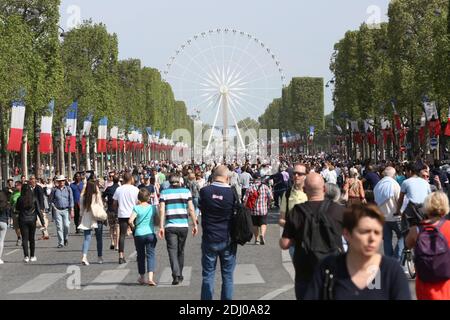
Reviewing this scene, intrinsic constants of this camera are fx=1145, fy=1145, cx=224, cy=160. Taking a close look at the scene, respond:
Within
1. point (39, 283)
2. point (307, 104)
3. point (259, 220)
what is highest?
point (307, 104)

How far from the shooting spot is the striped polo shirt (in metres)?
15.9

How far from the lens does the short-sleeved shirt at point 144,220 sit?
1627cm

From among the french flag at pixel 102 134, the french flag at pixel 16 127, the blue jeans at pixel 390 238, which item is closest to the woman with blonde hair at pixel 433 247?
the blue jeans at pixel 390 238

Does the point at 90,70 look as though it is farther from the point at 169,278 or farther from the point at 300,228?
the point at 300,228

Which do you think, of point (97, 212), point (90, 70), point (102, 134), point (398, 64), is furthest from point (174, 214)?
point (90, 70)

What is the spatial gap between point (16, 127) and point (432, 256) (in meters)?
35.3

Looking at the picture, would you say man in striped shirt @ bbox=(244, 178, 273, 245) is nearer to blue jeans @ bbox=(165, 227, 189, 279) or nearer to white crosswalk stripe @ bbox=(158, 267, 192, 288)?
white crosswalk stripe @ bbox=(158, 267, 192, 288)

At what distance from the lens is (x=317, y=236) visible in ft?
30.3

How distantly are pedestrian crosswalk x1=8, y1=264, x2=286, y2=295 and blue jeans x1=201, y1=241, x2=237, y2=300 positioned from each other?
3396mm

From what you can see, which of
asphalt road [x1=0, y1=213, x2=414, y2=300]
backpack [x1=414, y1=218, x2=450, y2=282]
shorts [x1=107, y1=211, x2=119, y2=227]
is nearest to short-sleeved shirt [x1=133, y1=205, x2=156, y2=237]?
asphalt road [x1=0, y1=213, x2=414, y2=300]

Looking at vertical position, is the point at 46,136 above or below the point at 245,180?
above

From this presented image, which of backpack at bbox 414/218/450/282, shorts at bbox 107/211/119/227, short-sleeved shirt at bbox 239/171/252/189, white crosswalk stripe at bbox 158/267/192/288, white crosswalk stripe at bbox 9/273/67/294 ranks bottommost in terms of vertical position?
white crosswalk stripe at bbox 9/273/67/294

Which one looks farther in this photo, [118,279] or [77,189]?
[77,189]

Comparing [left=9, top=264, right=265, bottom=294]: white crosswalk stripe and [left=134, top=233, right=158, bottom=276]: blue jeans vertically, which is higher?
[left=134, top=233, right=158, bottom=276]: blue jeans
